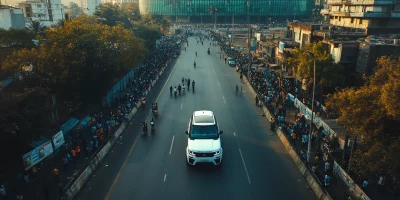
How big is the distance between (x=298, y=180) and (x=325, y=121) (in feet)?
24.5

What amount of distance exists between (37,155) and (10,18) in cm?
3718

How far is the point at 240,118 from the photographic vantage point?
2569 cm

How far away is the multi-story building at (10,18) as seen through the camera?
4269 centimetres

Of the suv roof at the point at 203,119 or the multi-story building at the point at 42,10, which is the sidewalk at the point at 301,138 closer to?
the suv roof at the point at 203,119

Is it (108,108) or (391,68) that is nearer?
(391,68)

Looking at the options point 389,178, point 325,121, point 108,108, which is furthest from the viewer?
point 108,108

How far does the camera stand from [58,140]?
1841cm

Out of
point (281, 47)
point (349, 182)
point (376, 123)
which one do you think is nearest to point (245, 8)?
point (281, 47)

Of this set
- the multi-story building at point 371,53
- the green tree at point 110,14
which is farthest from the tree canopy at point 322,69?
the green tree at point 110,14

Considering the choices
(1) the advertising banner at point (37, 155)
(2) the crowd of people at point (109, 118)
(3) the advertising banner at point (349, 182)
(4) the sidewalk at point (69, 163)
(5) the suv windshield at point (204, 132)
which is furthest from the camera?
(2) the crowd of people at point (109, 118)

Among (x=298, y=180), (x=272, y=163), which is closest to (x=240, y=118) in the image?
(x=272, y=163)

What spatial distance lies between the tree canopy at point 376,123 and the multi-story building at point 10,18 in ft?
152

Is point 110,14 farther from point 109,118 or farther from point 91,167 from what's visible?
point 91,167

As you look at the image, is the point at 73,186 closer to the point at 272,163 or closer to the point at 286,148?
the point at 272,163
